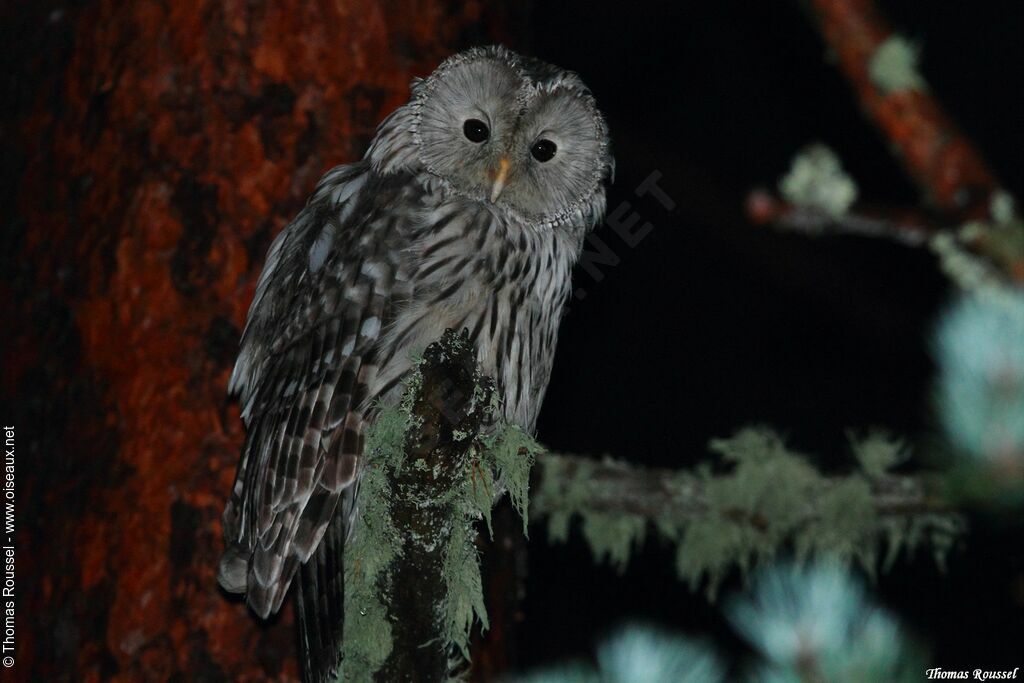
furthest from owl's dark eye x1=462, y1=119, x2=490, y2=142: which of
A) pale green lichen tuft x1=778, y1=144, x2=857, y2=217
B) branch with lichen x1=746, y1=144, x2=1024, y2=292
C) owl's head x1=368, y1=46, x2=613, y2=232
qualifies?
branch with lichen x1=746, y1=144, x2=1024, y2=292

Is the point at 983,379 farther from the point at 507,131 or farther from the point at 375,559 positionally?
the point at 507,131

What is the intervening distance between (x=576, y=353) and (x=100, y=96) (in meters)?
2.34

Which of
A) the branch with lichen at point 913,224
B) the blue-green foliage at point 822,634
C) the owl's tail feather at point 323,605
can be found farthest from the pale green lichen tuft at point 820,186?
the owl's tail feather at point 323,605

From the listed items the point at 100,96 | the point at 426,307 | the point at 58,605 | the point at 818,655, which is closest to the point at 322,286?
the point at 426,307

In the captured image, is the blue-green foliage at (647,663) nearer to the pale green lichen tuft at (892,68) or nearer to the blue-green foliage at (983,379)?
the blue-green foliage at (983,379)

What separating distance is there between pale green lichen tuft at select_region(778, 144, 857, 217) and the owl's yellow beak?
1.64 metres

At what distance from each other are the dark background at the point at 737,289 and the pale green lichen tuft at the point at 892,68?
2594 millimetres

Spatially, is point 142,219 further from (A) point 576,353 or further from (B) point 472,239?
(A) point 576,353

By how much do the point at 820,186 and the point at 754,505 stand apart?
1.49m

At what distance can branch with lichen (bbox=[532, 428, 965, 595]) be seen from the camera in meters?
2.34

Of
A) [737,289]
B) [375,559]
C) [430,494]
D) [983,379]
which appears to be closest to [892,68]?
[983,379]

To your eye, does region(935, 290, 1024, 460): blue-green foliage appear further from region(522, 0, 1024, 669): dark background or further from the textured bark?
region(522, 0, 1024, 669): dark background

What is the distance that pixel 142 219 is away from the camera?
274 centimetres

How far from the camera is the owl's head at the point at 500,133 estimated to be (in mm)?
2902
